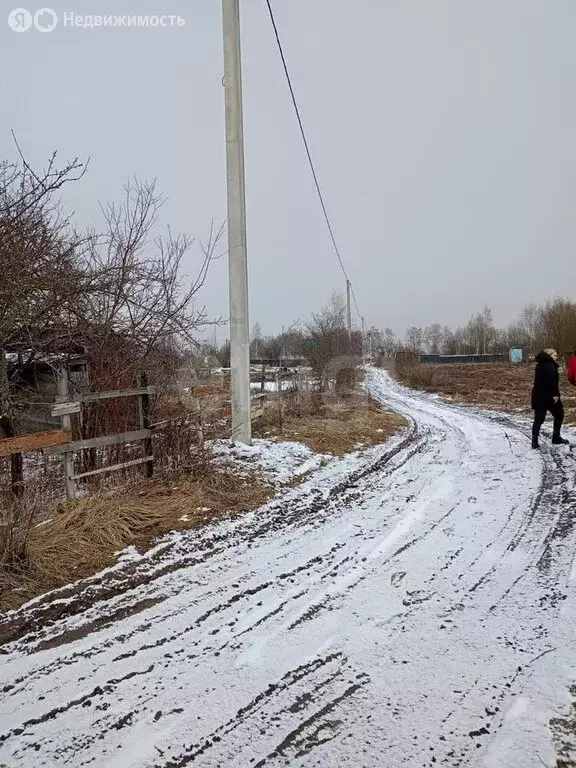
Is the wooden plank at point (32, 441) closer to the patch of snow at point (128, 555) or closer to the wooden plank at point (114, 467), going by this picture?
the wooden plank at point (114, 467)

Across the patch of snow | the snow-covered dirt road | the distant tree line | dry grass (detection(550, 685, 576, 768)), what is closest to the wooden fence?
the patch of snow

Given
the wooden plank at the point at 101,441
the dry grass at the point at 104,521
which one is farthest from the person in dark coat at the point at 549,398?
the wooden plank at the point at 101,441

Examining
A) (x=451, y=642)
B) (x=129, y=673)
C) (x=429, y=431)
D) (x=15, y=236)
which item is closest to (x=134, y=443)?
(x=15, y=236)

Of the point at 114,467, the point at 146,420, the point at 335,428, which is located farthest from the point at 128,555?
the point at 335,428

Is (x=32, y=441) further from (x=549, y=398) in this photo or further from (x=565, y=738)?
(x=549, y=398)

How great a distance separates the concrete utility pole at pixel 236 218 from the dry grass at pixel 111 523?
1.93 metres

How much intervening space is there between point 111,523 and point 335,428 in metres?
7.19

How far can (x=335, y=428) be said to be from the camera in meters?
11.1

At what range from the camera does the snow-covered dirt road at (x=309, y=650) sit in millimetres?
1957

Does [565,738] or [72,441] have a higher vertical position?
[72,441]

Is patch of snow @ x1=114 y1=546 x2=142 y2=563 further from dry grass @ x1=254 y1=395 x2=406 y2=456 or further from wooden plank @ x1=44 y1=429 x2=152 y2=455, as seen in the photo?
dry grass @ x1=254 y1=395 x2=406 y2=456

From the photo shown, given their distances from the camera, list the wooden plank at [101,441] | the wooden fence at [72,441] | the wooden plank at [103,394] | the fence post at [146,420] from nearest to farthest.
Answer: the wooden fence at [72,441]
the wooden plank at [101,441]
the wooden plank at [103,394]
the fence post at [146,420]

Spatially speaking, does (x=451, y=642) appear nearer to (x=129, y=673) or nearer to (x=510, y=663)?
(x=510, y=663)

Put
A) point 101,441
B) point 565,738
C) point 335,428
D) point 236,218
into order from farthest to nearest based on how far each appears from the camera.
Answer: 1. point 335,428
2. point 236,218
3. point 101,441
4. point 565,738
